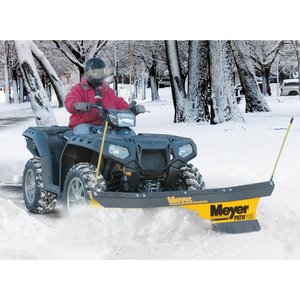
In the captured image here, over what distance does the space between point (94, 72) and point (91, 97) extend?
17 cm

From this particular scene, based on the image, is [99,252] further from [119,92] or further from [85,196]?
[119,92]

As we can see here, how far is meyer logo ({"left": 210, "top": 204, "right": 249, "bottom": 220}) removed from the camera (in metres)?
4.18

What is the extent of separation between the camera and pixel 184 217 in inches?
169

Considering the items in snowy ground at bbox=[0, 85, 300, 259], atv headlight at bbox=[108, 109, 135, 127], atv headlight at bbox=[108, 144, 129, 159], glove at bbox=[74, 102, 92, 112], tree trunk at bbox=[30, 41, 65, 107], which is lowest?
snowy ground at bbox=[0, 85, 300, 259]

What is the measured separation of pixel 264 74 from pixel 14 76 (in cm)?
203

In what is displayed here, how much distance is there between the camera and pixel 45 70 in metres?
5.36

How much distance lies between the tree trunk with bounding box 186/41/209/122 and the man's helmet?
0.97m

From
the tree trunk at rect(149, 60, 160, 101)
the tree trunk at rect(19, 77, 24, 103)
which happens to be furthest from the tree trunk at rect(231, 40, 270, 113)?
the tree trunk at rect(19, 77, 24, 103)

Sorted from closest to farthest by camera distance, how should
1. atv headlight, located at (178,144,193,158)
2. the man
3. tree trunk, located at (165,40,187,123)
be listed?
atv headlight, located at (178,144,193,158) < the man < tree trunk, located at (165,40,187,123)

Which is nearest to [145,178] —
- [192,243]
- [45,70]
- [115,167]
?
[115,167]

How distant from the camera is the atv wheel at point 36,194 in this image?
485cm

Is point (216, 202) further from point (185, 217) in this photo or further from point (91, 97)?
point (91, 97)

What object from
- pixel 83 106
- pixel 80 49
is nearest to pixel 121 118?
pixel 83 106

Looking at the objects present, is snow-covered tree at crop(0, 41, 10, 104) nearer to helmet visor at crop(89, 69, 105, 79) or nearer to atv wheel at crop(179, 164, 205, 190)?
helmet visor at crop(89, 69, 105, 79)
